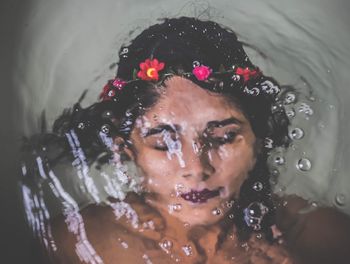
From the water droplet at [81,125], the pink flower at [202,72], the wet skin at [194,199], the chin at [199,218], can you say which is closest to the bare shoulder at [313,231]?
the wet skin at [194,199]

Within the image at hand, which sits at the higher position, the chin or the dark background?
the dark background

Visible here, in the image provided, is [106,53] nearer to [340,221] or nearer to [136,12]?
[136,12]

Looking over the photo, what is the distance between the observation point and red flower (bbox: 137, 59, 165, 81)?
36.1 inches

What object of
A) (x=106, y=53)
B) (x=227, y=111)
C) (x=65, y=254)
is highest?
(x=106, y=53)

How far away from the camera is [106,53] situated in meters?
1.01

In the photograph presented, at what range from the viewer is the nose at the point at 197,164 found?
0.86 m

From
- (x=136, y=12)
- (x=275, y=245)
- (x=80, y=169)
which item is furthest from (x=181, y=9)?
(x=275, y=245)

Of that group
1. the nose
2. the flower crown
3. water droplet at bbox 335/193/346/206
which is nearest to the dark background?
the flower crown

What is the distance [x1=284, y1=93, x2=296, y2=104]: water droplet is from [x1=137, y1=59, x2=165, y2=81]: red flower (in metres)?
0.21

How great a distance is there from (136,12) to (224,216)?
0.41 meters

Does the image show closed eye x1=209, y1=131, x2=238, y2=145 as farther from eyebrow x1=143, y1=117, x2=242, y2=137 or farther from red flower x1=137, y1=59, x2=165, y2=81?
red flower x1=137, y1=59, x2=165, y2=81

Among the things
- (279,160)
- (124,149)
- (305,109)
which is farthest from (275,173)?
(124,149)

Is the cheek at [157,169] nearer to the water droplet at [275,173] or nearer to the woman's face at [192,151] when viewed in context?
the woman's face at [192,151]

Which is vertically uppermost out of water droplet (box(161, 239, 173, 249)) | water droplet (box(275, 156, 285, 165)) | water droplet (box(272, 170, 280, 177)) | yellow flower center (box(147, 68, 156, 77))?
yellow flower center (box(147, 68, 156, 77))
